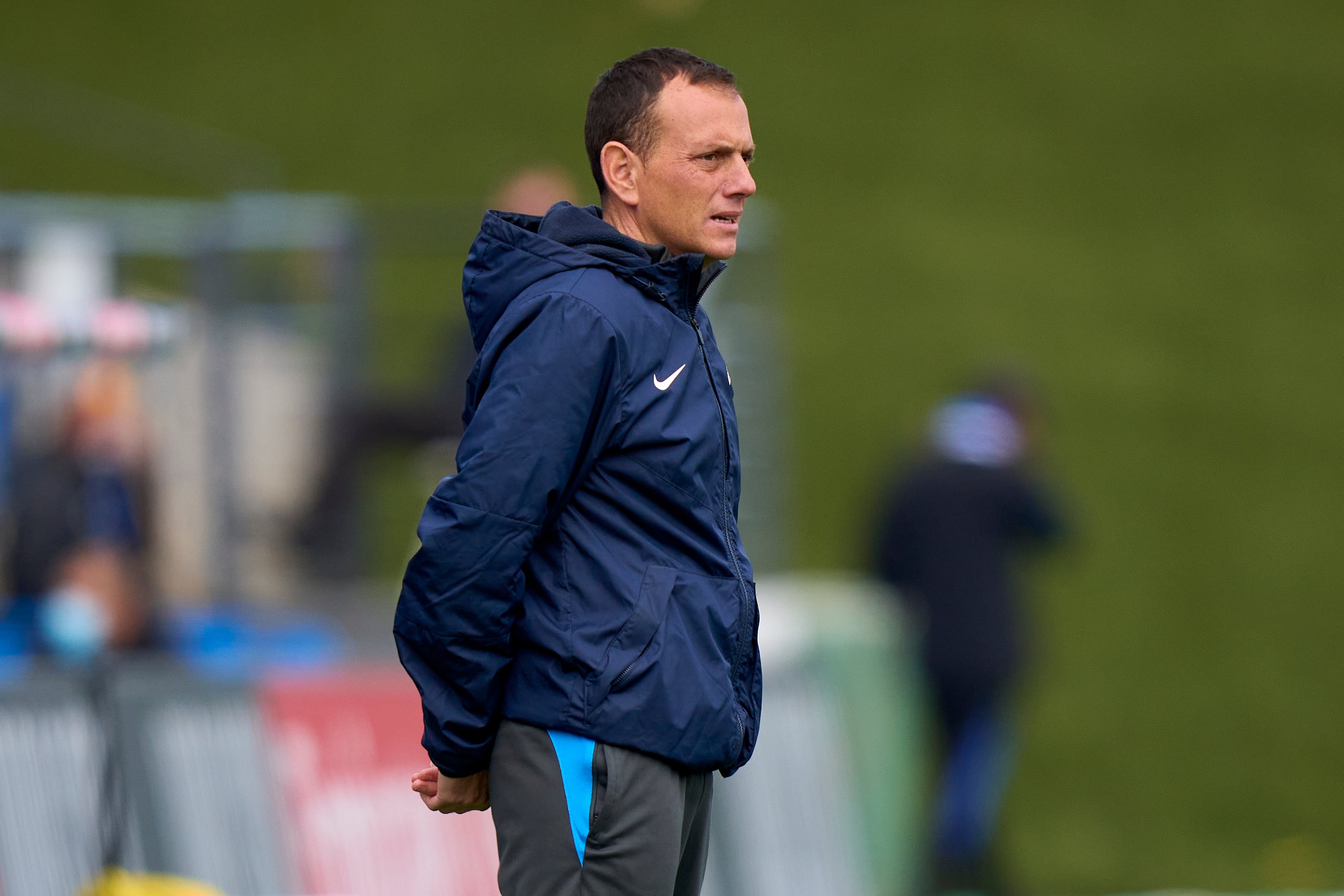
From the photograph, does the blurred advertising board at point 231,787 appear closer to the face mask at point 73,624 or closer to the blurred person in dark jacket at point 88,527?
the face mask at point 73,624

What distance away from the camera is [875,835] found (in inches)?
331

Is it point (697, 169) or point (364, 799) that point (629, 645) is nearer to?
point (697, 169)

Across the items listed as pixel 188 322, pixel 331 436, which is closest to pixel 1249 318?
pixel 331 436

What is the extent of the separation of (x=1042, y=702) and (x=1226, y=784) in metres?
1.39

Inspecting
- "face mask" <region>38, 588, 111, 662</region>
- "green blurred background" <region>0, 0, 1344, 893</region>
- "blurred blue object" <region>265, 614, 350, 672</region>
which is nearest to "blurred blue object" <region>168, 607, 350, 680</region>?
"blurred blue object" <region>265, 614, 350, 672</region>

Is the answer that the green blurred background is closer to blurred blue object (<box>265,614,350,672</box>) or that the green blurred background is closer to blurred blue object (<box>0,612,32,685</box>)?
blurred blue object (<box>265,614,350,672</box>)

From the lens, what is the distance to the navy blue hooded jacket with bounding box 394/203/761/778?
8.59ft

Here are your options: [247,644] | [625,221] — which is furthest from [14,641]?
[625,221]

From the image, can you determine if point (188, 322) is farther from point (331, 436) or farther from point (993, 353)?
point (993, 353)

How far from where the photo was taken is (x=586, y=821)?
2.69m

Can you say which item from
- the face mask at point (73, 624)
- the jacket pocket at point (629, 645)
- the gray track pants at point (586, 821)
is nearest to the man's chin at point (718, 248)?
the jacket pocket at point (629, 645)

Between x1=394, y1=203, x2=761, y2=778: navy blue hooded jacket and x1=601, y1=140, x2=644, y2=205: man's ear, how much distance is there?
0.06m

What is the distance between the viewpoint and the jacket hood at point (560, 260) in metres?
2.77

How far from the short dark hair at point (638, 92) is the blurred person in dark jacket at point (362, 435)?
4.16 m
